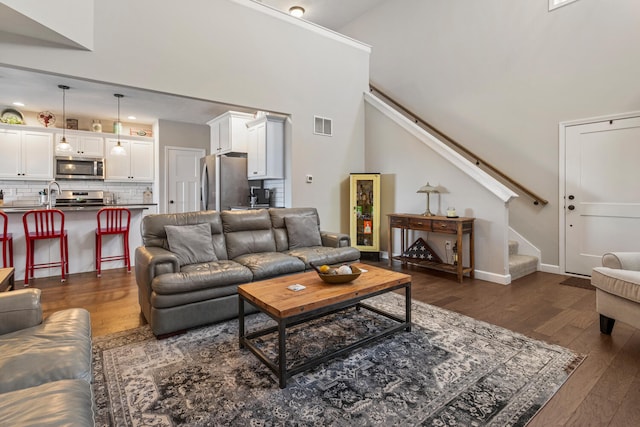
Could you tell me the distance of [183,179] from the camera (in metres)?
7.45

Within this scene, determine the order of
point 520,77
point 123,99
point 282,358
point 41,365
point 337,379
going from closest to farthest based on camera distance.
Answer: point 41,365, point 282,358, point 337,379, point 520,77, point 123,99

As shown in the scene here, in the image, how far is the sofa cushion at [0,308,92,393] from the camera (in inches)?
50.6

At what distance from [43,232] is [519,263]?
21.1ft

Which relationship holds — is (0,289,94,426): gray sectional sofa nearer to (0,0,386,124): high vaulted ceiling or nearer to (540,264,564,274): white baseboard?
(0,0,386,124): high vaulted ceiling

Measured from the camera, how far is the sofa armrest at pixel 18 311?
5.45 ft

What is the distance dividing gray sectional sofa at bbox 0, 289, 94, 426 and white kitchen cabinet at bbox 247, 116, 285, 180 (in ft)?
12.1

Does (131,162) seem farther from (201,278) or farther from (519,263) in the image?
(519,263)

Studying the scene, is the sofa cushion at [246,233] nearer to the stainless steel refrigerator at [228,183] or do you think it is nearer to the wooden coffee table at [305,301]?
the wooden coffee table at [305,301]

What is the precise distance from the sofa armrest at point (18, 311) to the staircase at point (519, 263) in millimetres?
4873

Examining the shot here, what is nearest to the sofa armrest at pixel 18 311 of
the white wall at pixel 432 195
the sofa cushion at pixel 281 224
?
the sofa cushion at pixel 281 224

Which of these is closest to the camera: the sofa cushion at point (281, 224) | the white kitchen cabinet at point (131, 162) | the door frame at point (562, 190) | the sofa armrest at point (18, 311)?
the sofa armrest at point (18, 311)

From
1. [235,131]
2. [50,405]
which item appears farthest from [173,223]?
[235,131]

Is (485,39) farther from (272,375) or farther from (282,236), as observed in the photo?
(272,375)

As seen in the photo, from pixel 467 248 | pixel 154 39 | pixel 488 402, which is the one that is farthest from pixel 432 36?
pixel 488 402
